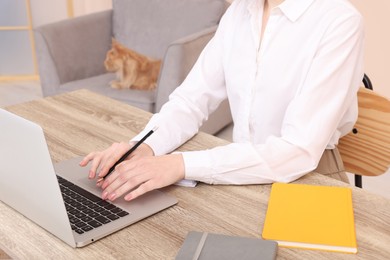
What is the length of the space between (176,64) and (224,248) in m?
1.81

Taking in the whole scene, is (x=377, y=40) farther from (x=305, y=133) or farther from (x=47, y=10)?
(x=47, y=10)

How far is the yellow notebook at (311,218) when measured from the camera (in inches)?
36.0

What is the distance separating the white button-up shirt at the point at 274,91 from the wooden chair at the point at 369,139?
0.06 m

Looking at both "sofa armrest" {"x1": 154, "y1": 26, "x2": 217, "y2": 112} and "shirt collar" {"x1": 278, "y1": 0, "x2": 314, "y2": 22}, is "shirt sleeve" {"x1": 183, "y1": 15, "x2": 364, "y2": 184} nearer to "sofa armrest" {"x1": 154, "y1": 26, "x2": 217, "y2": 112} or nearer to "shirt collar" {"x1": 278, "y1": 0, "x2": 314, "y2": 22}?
"shirt collar" {"x1": 278, "y1": 0, "x2": 314, "y2": 22}

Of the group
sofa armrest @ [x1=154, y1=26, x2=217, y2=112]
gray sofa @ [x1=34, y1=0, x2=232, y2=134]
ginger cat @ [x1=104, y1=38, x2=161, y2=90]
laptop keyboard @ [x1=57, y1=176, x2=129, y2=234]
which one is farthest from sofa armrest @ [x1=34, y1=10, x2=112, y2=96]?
laptop keyboard @ [x1=57, y1=176, x2=129, y2=234]

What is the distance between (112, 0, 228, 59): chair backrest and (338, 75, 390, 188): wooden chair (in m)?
1.73

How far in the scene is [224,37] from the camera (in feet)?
4.85

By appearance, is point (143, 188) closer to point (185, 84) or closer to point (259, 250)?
point (259, 250)

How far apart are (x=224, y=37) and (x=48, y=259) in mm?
825

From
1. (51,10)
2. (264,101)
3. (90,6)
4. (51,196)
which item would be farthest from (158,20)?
(51,196)

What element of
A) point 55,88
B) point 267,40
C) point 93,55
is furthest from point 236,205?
point 93,55

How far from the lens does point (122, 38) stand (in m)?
3.35

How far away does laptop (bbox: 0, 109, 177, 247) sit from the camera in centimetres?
84

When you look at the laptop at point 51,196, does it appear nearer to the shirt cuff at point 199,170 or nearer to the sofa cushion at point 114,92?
the shirt cuff at point 199,170
